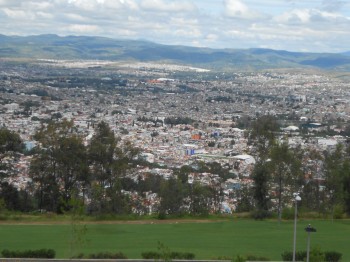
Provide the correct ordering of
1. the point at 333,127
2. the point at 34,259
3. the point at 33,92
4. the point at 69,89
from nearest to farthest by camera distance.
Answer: the point at 34,259
the point at 333,127
the point at 33,92
the point at 69,89

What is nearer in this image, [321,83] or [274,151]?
[274,151]

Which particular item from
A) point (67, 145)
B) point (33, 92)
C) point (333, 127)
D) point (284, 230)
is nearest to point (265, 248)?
Answer: point (284, 230)

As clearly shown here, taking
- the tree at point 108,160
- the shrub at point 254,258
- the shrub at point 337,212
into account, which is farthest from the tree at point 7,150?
the shrub at point 254,258

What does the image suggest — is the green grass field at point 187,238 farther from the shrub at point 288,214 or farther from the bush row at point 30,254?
the shrub at point 288,214

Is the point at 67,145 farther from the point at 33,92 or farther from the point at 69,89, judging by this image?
the point at 69,89

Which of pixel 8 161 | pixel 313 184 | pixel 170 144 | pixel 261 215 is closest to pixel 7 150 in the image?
pixel 8 161

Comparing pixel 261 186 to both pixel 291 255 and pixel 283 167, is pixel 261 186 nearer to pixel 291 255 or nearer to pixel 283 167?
pixel 283 167

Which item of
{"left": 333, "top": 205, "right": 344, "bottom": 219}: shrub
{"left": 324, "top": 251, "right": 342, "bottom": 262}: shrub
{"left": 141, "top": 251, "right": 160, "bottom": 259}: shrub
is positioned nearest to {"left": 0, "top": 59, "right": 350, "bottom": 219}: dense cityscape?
{"left": 333, "top": 205, "right": 344, "bottom": 219}: shrub

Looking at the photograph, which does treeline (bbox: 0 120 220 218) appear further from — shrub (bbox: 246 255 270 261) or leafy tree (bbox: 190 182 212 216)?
shrub (bbox: 246 255 270 261)
